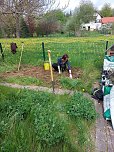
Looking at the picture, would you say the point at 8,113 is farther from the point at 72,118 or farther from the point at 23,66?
the point at 23,66

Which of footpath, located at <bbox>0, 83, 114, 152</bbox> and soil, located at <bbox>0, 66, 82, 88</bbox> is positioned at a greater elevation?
soil, located at <bbox>0, 66, 82, 88</bbox>

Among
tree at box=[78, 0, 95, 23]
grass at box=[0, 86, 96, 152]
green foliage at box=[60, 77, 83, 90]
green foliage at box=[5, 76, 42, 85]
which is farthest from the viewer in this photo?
tree at box=[78, 0, 95, 23]

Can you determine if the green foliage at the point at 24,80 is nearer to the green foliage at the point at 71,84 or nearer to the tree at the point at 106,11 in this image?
the green foliage at the point at 71,84

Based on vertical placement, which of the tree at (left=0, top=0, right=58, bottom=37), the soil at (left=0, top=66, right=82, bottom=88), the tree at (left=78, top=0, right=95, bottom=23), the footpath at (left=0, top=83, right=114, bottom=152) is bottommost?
the footpath at (left=0, top=83, right=114, bottom=152)

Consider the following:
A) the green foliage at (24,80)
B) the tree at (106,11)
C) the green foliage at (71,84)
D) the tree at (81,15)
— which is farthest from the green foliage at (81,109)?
the tree at (106,11)

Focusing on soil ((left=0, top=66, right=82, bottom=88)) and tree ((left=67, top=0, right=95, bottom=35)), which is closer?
soil ((left=0, top=66, right=82, bottom=88))

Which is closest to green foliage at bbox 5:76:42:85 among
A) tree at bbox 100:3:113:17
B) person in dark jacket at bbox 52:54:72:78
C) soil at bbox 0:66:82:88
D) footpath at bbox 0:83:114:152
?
soil at bbox 0:66:82:88

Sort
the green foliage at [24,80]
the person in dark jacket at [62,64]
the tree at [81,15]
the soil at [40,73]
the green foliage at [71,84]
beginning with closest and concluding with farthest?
the green foliage at [71,84] < the green foliage at [24,80] < the soil at [40,73] < the person in dark jacket at [62,64] < the tree at [81,15]

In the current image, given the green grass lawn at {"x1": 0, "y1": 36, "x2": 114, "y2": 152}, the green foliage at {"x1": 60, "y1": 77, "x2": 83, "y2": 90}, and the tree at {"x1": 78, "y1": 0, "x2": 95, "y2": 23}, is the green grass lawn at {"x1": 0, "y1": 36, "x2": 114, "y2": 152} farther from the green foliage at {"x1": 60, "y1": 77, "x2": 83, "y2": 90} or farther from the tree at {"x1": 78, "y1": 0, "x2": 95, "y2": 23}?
the tree at {"x1": 78, "y1": 0, "x2": 95, "y2": 23}

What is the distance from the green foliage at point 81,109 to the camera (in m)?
4.49

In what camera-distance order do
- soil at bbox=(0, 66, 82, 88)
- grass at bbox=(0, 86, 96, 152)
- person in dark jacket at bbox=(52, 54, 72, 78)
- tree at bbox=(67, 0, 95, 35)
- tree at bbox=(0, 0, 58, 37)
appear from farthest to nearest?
tree at bbox=(67, 0, 95, 35) → person in dark jacket at bbox=(52, 54, 72, 78) → soil at bbox=(0, 66, 82, 88) → tree at bbox=(0, 0, 58, 37) → grass at bbox=(0, 86, 96, 152)

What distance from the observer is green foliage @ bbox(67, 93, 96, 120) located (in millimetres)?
4492

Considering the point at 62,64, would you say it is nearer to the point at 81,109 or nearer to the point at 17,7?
the point at 17,7

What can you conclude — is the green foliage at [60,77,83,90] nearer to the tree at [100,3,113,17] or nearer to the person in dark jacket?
the person in dark jacket
